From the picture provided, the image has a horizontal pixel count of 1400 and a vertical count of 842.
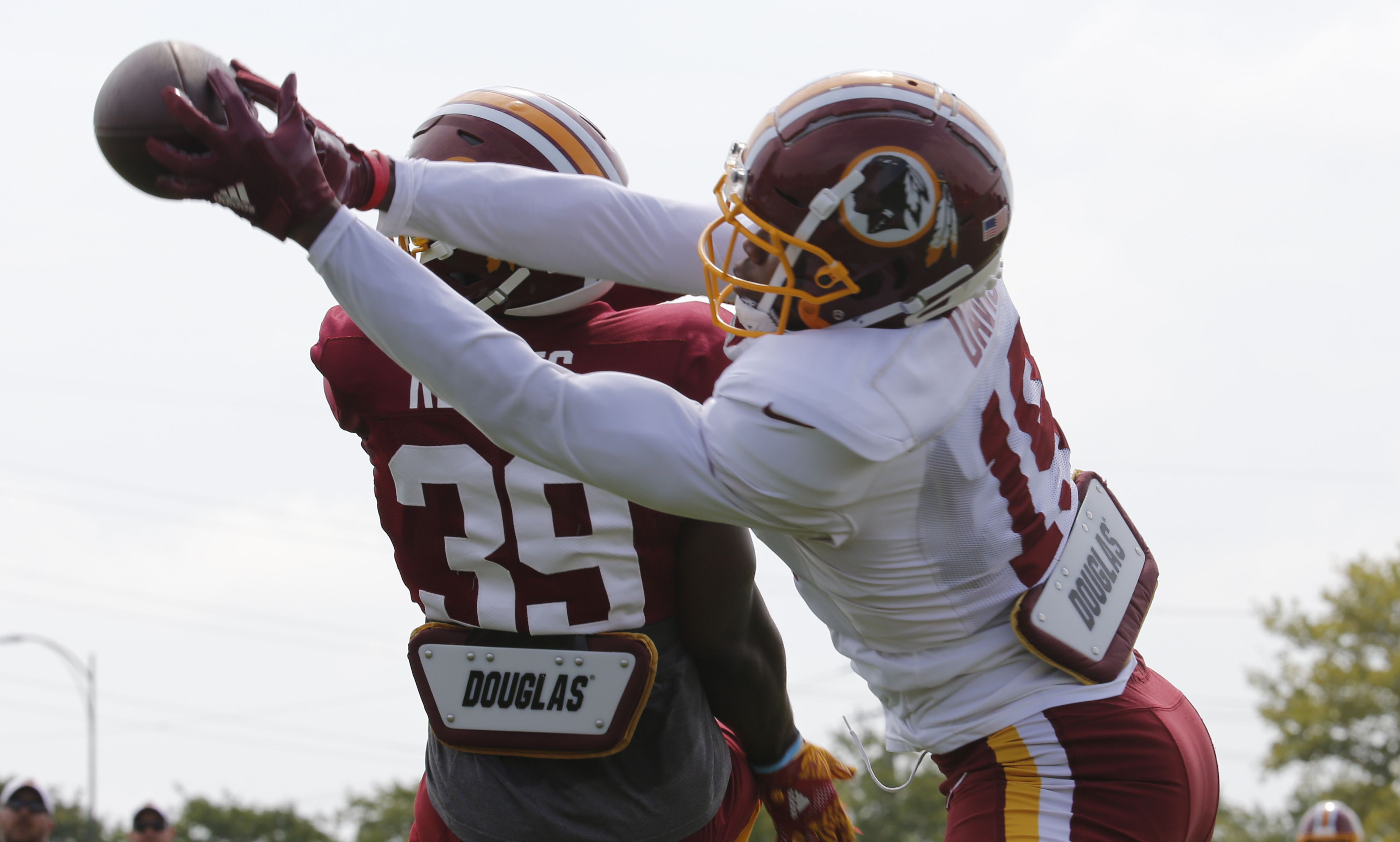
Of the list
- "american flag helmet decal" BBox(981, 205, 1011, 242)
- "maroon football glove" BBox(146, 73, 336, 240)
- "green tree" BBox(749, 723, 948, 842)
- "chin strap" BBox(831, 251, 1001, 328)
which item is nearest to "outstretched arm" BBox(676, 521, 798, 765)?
"chin strap" BBox(831, 251, 1001, 328)

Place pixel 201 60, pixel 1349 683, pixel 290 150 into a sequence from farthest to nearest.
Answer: pixel 1349 683
pixel 201 60
pixel 290 150

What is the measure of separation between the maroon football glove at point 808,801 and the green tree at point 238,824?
83.0 feet

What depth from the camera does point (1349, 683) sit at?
2653cm

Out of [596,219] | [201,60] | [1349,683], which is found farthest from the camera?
[1349,683]

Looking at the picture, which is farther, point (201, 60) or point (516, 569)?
point (516, 569)

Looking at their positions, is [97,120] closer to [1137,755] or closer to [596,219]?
[596,219]

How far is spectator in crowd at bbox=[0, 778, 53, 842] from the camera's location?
7719mm

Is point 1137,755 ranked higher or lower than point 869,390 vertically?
lower

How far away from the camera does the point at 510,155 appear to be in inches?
125

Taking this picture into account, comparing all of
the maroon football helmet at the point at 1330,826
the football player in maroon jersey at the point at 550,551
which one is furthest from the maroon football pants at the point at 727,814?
the maroon football helmet at the point at 1330,826

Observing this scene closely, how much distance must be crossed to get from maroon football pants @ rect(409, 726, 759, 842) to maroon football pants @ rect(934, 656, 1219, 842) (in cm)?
83

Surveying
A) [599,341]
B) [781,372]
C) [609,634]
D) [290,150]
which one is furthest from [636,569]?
[290,150]

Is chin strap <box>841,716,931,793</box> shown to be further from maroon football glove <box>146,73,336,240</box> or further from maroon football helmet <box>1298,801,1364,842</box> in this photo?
maroon football helmet <box>1298,801,1364,842</box>

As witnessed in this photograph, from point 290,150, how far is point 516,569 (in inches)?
43.5
